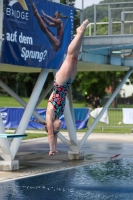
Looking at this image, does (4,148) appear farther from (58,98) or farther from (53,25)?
(58,98)

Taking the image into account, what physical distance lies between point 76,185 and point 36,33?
487 centimetres

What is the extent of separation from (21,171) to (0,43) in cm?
377

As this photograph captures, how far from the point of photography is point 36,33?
16203 mm

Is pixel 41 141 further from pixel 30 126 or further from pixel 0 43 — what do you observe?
pixel 0 43

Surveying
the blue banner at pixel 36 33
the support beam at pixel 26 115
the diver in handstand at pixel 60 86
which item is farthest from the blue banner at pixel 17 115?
the diver in handstand at pixel 60 86

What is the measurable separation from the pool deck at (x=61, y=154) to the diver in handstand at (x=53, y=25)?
12.3 feet

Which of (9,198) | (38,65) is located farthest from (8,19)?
(9,198)

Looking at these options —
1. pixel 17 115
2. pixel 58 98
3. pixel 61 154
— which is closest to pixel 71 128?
pixel 61 154

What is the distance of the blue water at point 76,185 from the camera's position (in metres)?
12.2

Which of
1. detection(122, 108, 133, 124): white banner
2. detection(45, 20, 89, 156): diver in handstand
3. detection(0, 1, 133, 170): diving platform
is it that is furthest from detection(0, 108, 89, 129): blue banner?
detection(45, 20, 89, 156): diver in handstand

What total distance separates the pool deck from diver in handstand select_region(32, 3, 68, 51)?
12.3 feet

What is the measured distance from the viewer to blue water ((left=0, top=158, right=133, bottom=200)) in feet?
40.0

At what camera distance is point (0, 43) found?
14.9 m

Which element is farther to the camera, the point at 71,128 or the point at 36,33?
the point at 71,128
